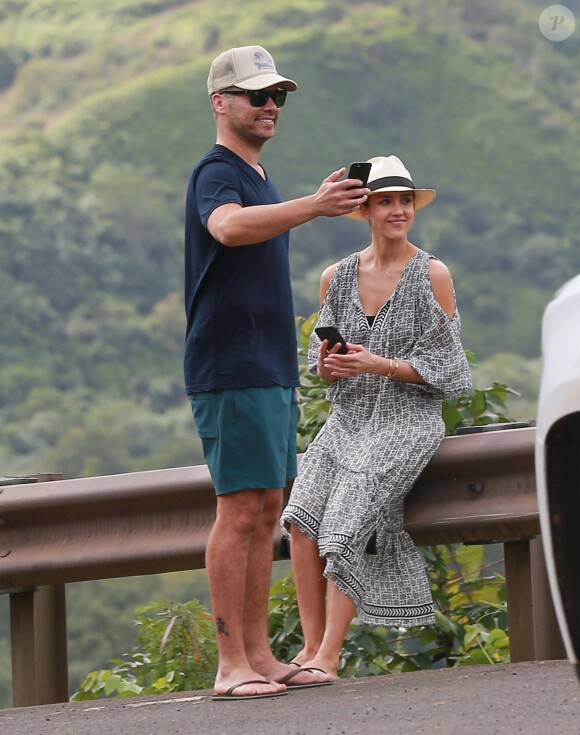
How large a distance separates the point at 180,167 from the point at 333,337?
346 ft

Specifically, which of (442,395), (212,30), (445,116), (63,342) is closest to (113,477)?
(442,395)

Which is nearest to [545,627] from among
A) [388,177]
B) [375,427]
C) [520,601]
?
[520,601]

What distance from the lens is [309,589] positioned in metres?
4.91

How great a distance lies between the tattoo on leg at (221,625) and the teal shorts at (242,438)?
15.0 inches

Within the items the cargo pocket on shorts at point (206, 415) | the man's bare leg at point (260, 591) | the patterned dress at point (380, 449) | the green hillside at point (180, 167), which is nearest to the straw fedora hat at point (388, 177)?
the patterned dress at point (380, 449)

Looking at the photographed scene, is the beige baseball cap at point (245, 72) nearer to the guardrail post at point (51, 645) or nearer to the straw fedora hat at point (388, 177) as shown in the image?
the straw fedora hat at point (388, 177)

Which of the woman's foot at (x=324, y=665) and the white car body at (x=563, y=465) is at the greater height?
the white car body at (x=563, y=465)

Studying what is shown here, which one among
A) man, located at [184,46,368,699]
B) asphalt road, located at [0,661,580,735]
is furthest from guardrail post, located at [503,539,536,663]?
man, located at [184,46,368,699]

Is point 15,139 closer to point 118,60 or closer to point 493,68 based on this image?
point 118,60

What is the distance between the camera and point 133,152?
112 meters

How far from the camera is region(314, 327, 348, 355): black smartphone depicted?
5.03 metres

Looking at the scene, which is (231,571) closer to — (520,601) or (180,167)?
(520,601)

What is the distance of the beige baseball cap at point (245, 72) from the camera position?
4.80 meters

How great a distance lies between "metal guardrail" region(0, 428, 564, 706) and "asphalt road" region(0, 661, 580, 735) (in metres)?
0.42
